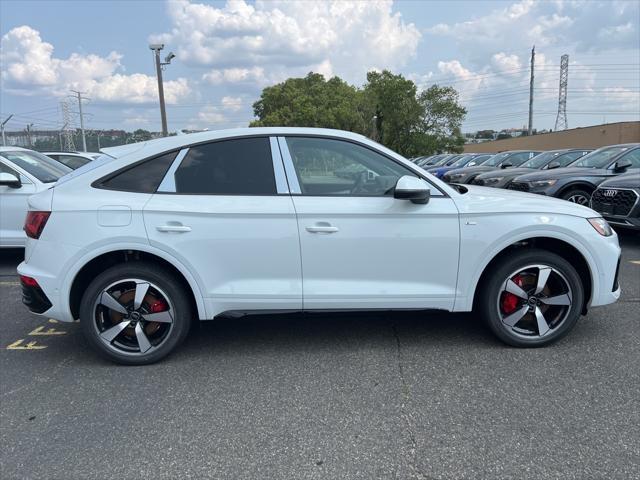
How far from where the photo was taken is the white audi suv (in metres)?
3.43

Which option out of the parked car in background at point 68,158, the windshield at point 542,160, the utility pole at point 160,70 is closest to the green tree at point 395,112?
the utility pole at point 160,70

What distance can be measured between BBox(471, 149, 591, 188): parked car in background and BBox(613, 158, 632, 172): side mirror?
228 cm

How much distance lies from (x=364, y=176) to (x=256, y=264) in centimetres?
102

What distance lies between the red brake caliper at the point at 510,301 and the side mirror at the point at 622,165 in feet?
21.1

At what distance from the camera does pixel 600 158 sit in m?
9.59

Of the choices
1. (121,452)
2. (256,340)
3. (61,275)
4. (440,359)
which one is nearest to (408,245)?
(440,359)

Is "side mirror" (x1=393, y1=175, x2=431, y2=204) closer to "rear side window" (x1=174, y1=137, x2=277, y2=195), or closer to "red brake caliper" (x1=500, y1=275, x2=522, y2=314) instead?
"rear side window" (x1=174, y1=137, x2=277, y2=195)

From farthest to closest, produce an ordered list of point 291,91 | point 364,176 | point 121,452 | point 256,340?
point 291,91, point 256,340, point 364,176, point 121,452

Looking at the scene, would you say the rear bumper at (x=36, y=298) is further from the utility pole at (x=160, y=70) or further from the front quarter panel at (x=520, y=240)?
the utility pole at (x=160, y=70)

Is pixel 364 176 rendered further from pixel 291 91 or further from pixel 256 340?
pixel 291 91

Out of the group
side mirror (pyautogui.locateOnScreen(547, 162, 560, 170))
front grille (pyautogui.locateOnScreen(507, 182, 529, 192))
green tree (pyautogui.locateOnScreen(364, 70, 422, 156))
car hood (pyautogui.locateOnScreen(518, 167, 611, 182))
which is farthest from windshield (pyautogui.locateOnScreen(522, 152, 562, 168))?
green tree (pyautogui.locateOnScreen(364, 70, 422, 156))

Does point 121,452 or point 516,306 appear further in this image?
point 516,306

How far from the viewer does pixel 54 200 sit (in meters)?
3.45

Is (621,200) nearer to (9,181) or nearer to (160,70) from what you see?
(9,181)
